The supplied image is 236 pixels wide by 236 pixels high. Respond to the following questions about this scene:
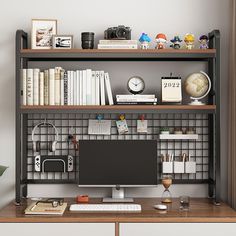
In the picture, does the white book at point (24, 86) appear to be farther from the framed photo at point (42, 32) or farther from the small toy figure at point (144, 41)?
the small toy figure at point (144, 41)

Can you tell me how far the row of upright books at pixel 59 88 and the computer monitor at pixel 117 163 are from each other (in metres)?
0.31

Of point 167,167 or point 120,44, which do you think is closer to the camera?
point 120,44

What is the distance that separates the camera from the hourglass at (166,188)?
327cm

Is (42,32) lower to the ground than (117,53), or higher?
higher

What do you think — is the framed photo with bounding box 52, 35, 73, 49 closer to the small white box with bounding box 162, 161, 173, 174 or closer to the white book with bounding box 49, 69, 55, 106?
the white book with bounding box 49, 69, 55, 106

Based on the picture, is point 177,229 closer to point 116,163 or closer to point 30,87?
point 116,163

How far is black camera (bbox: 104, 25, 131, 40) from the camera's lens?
10.7ft

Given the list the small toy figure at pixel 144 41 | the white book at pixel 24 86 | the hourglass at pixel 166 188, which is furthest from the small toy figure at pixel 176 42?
the white book at pixel 24 86

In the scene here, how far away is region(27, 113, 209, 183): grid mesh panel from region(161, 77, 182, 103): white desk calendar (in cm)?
23

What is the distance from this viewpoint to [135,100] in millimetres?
3225

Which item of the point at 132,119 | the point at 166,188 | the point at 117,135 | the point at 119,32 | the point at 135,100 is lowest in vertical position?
the point at 166,188

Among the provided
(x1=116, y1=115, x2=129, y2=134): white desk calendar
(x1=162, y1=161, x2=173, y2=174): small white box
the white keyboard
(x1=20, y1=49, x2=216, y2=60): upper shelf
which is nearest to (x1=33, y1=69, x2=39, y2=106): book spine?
(x1=20, y1=49, x2=216, y2=60): upper shelf

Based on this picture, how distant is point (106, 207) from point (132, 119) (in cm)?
70

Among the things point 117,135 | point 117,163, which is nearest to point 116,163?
point 117,163
